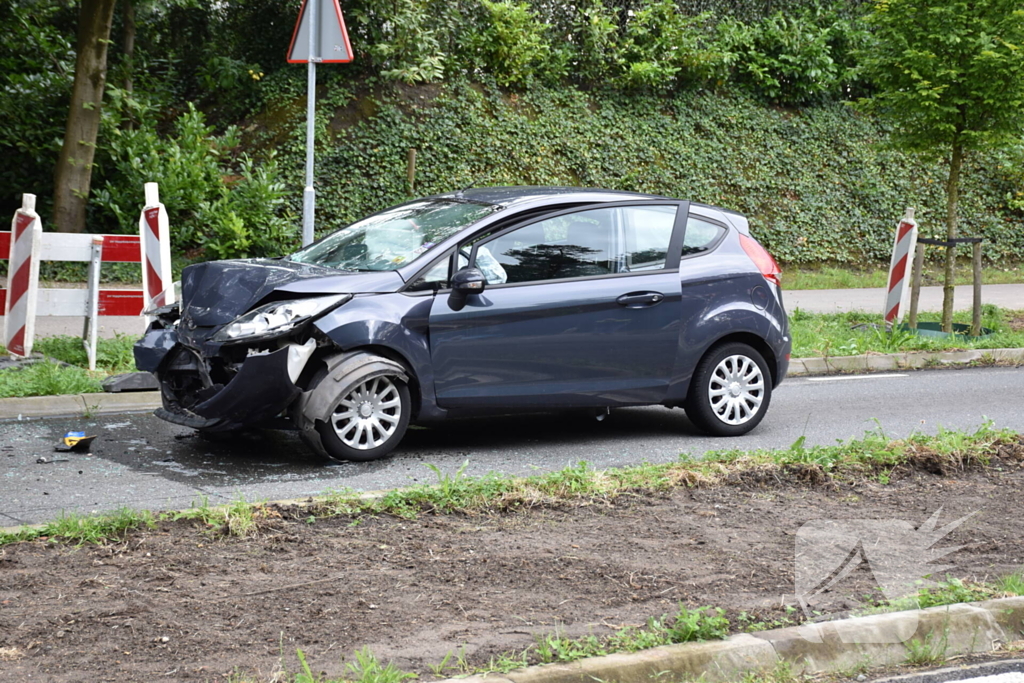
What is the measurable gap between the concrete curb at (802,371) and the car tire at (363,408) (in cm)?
236

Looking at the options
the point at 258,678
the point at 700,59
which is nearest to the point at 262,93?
the point at 700,59

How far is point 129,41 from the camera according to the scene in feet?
55.9

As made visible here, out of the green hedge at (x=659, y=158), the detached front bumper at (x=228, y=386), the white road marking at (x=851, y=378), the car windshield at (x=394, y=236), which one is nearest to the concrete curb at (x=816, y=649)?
the detached front bumper at (x=228, y=386)

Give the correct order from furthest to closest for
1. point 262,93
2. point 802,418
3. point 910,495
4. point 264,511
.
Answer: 1. point 262,93
2. point 802,418
3. point 910,495
4. point 264,511

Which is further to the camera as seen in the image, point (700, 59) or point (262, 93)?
point (700, 59)

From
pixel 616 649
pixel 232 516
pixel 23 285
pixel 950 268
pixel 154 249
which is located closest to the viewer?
pixel 616 649

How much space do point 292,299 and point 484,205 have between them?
1.54 metres

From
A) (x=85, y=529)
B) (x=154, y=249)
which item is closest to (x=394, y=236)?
(x=154, y=249)

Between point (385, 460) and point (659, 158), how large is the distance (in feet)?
48.7

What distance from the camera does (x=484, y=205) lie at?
7.72m

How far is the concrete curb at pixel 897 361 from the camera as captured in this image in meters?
→ 11.6

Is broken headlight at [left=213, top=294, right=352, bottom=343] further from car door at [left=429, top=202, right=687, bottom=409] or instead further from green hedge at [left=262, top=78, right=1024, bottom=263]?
green hedge at [left=262, top=78, right=1024, bottom=263]

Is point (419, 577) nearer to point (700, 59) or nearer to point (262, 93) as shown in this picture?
point (262, 93)

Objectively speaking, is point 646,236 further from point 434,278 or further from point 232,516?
point 232,516
